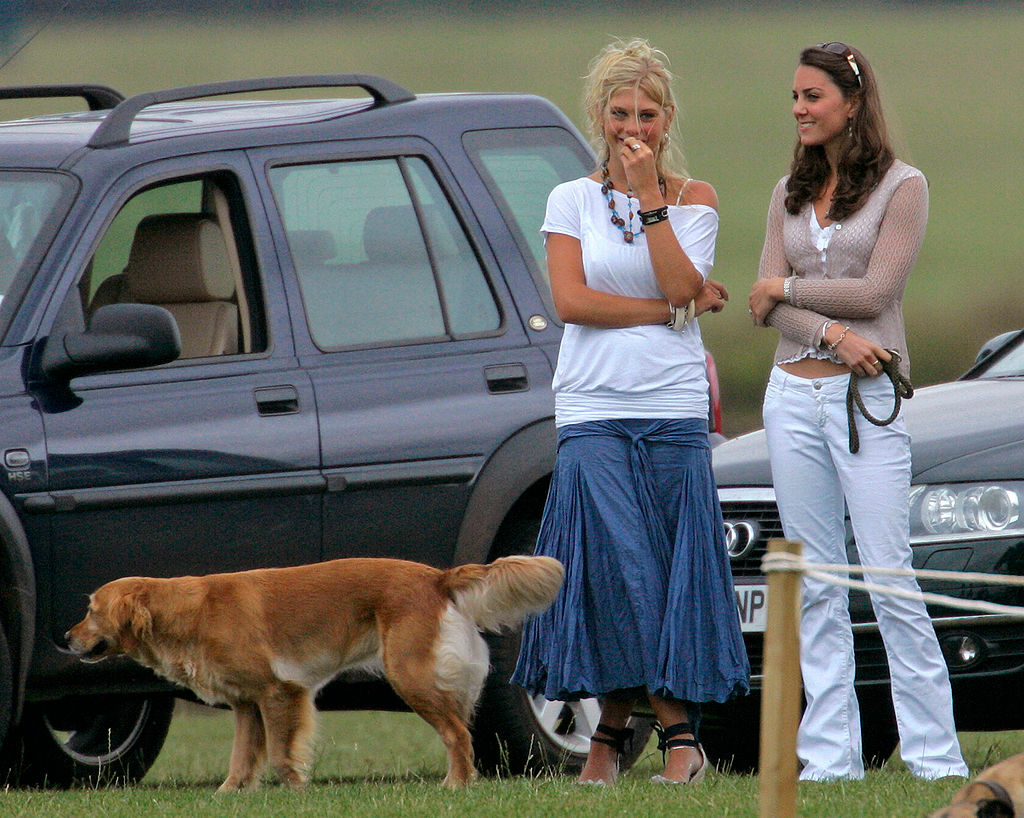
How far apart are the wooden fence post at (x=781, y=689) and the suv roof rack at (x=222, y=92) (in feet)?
10.3

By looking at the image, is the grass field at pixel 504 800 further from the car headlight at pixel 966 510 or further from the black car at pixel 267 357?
the car headlight at pixel 966 510

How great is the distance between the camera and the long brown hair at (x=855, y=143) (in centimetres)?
542

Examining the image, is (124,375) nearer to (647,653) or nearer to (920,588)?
(647,653)

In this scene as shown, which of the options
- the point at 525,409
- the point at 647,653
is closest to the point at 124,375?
the point at 525,409

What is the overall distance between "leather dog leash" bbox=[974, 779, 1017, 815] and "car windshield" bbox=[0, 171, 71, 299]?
3.23m

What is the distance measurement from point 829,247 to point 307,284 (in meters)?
1.78

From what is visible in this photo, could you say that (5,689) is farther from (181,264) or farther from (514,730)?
(514,730)

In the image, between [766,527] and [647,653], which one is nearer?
[647,653]

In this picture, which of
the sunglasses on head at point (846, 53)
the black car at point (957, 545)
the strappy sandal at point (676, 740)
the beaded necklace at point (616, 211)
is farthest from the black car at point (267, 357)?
the sunglasses on head at point (846, 53)

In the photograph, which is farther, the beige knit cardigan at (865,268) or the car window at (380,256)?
the car window at (380,256)

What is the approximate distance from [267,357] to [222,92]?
0.98 m

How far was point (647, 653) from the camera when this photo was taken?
5441 mm

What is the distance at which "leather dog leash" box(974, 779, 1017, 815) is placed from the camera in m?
4.14

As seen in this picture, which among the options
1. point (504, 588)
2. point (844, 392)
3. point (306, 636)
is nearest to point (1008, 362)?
point (844, 392)
